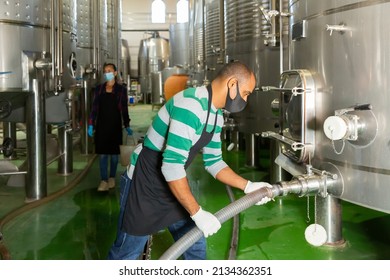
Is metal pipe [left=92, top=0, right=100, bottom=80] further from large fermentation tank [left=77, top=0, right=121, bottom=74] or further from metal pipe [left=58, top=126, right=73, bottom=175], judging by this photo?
metal pipe [left=58, top=126, right=73, bottom=175]

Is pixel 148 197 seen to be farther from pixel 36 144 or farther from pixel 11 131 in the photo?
pixel 11 131

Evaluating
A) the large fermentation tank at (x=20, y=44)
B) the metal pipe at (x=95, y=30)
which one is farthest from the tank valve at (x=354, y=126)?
the metal pipe at (x=95, y=30)

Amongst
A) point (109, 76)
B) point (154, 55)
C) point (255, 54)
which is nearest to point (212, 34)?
point (255, 54)

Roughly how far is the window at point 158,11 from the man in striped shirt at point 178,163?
16036 millimetres

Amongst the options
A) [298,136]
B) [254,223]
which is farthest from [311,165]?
[254,223]

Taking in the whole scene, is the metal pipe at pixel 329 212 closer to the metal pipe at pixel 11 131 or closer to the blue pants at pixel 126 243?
the blue pants at pixel 126 243

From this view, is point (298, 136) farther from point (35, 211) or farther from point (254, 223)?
point (35, 211)

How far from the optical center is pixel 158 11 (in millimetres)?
17297

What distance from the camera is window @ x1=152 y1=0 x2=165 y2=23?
56.6 feet

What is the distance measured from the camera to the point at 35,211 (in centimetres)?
361

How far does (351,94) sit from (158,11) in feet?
53.4

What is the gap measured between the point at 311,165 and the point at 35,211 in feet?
7.88

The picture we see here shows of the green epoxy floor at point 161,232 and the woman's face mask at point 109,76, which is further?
the woman's face mask at point 109,76

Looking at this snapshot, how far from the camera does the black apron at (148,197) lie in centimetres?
198
